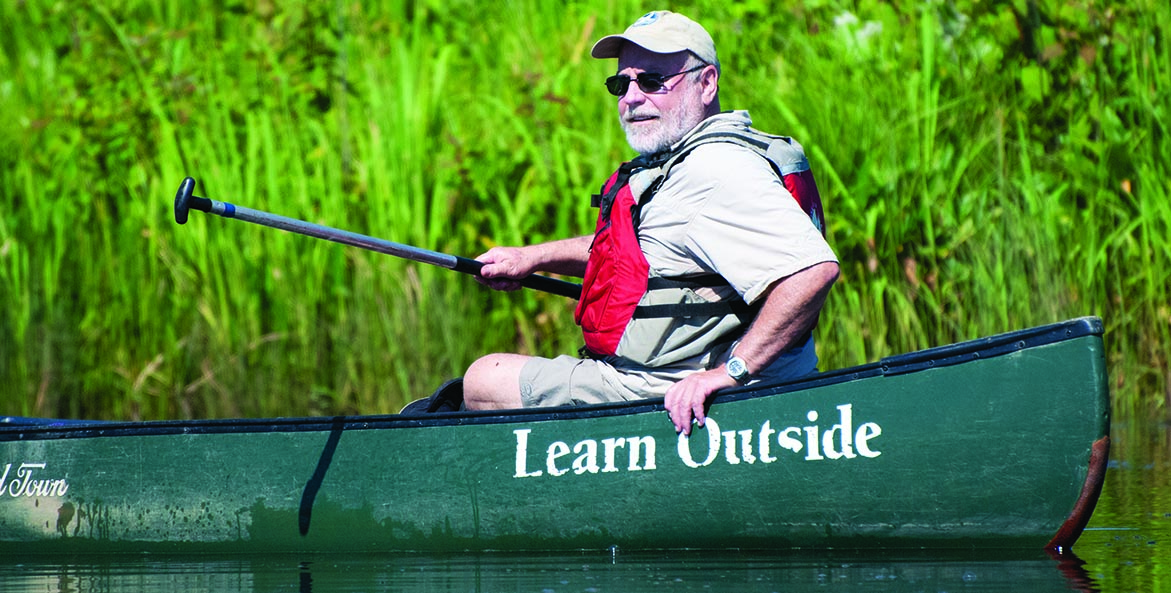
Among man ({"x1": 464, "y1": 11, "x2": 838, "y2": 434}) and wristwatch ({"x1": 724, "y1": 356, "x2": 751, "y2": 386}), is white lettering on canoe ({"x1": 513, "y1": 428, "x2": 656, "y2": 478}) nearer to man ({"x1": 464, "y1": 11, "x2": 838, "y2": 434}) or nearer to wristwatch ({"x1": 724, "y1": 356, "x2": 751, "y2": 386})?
man ({"x1": 464, "y1": 11, "x2": 838, "y2": 434})

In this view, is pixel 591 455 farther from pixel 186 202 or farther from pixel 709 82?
pixel 186 202

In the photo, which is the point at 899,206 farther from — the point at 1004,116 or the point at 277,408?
the point at 277,408

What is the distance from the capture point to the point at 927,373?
4.01 m

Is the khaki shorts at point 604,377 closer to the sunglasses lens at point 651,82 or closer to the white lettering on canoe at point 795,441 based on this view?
the white lettering on canoe at point 795,441

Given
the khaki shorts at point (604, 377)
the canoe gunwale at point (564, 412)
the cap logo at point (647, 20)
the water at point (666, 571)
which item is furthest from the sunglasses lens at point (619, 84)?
the water at point (666, 571)

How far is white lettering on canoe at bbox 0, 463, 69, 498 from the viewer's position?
490cm

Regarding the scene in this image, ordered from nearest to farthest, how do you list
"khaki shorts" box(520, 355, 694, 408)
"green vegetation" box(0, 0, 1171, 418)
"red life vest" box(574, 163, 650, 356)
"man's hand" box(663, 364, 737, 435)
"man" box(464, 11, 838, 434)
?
"man" box(464, 11, 838, 434), "man's hand" box(663, 364, 737, 435), "red life vest" box(574, 163, 650, 356), "khaki shorts" box(520, 355, 694, 408), "green vegetation" box(0, 0, 1171, 418)

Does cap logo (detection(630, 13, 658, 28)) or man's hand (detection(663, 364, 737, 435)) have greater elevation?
cap logo (detection(630, 13, 658, 28))

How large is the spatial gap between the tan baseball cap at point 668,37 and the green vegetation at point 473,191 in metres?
2.52

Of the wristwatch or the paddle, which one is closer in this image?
the wristwatch

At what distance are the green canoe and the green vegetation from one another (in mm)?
2318

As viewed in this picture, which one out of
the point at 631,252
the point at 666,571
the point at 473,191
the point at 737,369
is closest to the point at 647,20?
the point at 631,252

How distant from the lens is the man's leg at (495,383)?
14.8ft

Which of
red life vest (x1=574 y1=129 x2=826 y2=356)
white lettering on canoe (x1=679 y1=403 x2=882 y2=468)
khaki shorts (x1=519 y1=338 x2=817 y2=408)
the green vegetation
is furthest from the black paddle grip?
the green vegetation
